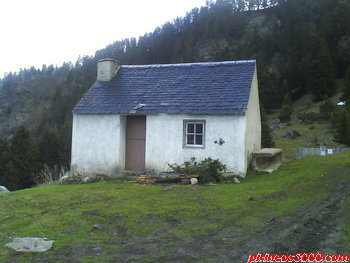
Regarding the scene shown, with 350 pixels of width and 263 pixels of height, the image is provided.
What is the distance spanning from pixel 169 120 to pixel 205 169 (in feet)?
9.77

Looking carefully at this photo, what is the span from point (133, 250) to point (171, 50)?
99726mm

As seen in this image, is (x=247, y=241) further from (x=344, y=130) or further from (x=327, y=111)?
(x=327, y=111)

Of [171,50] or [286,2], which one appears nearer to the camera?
[171,50]

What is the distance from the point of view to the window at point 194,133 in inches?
559

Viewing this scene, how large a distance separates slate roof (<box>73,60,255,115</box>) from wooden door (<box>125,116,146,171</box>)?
843mm

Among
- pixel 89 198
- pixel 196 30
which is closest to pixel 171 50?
pixel 196 30

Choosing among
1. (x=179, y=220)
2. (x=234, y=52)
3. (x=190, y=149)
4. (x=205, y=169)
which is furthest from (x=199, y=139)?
(x=234, y=52)

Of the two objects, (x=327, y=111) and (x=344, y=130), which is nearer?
(x=344, y=130)

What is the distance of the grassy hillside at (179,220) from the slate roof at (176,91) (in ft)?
13.4

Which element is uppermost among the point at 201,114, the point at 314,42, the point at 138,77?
the point at 314,42

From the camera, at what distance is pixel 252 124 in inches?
609

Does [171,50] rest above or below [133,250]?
above

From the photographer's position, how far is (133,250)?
A: 18.2 feet

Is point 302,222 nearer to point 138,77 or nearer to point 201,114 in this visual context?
point 201,114
